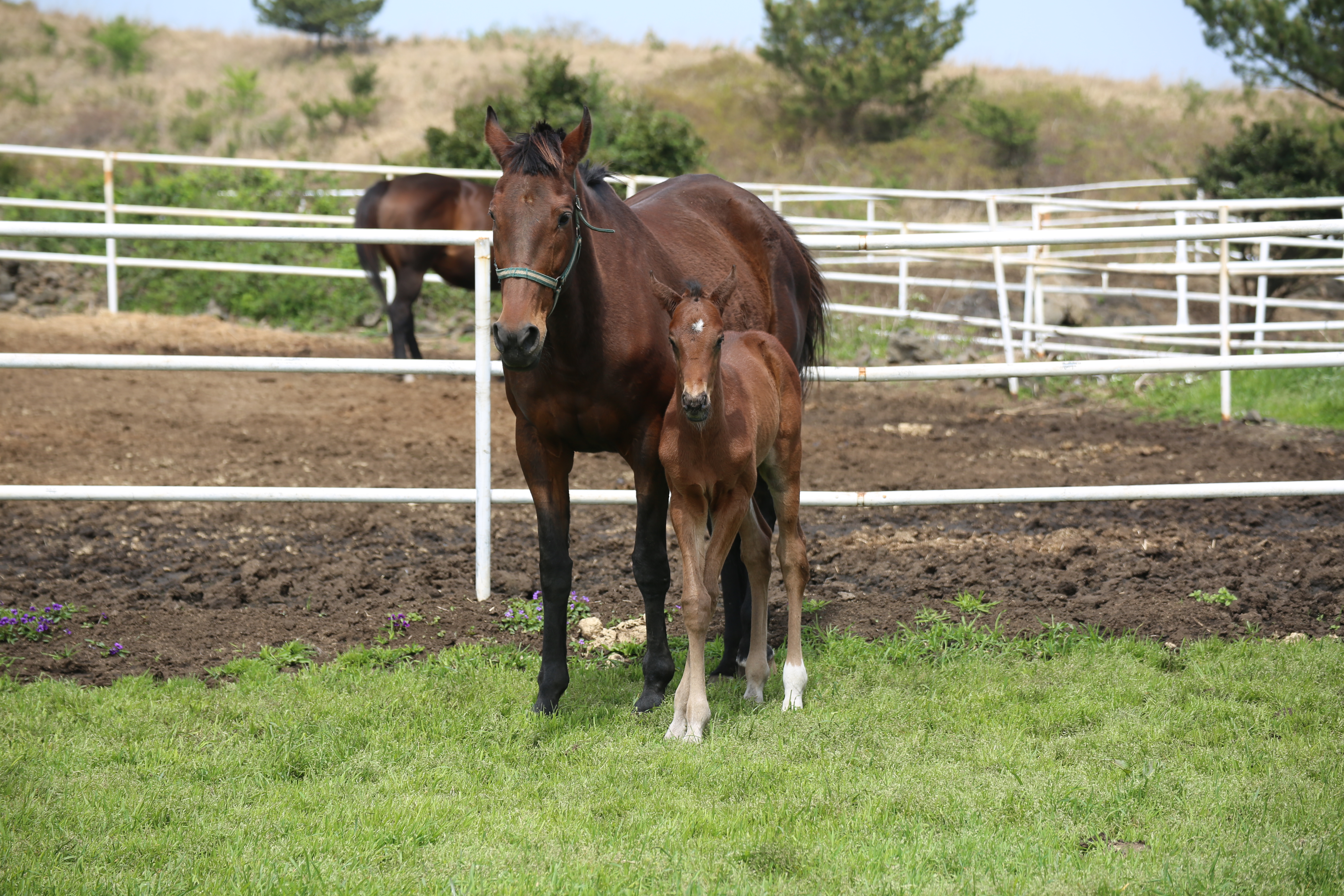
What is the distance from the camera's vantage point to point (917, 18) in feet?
89.4

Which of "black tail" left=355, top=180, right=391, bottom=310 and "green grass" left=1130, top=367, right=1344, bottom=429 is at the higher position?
"black tail" left=355, top=180, right=391, bottom=310

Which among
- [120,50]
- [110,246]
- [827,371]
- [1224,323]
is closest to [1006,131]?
[1224,323]

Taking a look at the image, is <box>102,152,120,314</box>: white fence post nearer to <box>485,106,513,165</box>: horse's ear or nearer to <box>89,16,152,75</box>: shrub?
<box>485,106,513,165</box>: horse's ear

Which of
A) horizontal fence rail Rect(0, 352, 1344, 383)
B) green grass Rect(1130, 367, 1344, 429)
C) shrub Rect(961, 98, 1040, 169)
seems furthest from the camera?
shrub Rect(961, 98, 1040, 169)

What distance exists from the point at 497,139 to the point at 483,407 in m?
1.43

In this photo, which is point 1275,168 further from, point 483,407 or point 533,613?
point 533,613

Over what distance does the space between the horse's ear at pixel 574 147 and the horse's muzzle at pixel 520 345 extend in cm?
64

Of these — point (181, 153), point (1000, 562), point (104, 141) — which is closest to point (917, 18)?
point (181, 153)

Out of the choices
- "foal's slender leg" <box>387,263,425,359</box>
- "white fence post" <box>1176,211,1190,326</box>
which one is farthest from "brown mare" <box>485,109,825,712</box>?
"white fence post" <box>1176,211,1190,326</box>

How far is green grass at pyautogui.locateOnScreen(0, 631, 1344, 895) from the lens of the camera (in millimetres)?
2656

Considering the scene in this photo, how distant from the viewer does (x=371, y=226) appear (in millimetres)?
11281

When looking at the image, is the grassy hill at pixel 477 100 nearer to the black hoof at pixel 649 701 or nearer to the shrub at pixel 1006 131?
the shrub at pixel 1006 131

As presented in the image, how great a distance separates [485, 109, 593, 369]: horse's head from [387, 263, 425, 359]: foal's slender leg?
7.64 metres

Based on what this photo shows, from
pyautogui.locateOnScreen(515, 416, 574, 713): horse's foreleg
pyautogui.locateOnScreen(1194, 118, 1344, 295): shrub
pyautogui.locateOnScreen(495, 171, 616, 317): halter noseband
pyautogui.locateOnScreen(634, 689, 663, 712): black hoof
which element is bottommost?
pyautogui.locateOnScreen(634, 689, 663, 712): black hoof
